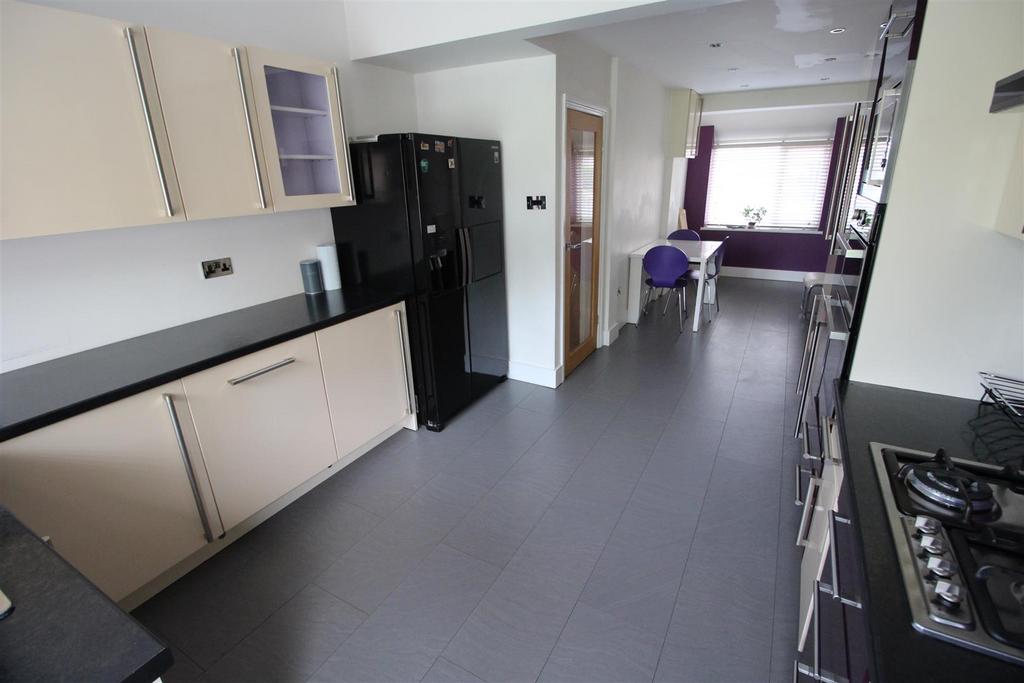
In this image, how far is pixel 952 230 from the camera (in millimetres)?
1438

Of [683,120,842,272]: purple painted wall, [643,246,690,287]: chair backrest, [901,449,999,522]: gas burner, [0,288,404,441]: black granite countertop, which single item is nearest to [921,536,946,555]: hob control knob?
[901,449,999,522]: gas burner

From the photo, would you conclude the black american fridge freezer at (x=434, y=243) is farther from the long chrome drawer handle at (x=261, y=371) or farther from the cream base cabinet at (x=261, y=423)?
the long chrome drawer handle at (x=261, y=371)

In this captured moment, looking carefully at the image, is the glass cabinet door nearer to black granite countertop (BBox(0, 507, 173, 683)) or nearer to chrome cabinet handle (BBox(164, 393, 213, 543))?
chrome cabinet handle (BBox(164, 393, 213, 543))

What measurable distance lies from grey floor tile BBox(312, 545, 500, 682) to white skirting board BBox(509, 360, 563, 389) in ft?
5.84

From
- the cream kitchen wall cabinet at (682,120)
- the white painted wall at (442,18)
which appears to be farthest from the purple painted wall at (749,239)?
the white painted wall at (442,18)

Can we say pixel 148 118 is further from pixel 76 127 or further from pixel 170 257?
pixel 170 257

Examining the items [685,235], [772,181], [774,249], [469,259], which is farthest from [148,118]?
[774,249]

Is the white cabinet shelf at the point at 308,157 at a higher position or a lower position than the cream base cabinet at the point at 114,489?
higher

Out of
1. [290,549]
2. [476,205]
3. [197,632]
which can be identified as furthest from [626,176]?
[197,632]

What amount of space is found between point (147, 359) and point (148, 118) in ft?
2.99

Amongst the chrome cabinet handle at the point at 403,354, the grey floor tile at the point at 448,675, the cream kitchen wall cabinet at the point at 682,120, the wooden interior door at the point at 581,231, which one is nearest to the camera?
the grey floor tile at the point at 448,675

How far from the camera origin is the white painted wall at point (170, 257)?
6.12 ft

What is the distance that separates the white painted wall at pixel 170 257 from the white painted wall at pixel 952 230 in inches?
108

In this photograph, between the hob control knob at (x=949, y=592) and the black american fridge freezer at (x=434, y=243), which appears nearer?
the hob control knob at (x=949, y=592)
